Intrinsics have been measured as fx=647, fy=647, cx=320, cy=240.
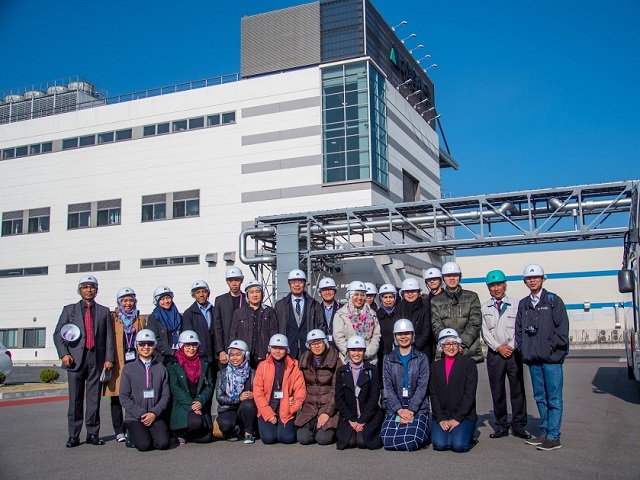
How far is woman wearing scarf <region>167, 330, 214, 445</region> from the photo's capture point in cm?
836

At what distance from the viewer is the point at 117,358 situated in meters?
8.95

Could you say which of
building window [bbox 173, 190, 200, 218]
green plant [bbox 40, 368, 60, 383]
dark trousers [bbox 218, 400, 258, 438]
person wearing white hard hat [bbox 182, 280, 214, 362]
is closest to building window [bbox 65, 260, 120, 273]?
building window [bbox 173, 190, 200, 218]

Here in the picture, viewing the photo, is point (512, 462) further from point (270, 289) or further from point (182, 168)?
point (182, 168)

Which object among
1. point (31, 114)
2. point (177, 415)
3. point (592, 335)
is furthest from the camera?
point (592, 335)

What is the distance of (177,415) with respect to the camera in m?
8.35

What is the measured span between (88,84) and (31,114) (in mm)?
4273

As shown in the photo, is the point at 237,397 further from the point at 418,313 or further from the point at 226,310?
the point at 418,313

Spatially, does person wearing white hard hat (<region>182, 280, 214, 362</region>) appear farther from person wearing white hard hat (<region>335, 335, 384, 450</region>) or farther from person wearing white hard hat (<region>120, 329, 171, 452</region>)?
person wearing white hard hat (<region>335, 335, 384, 450</region>)


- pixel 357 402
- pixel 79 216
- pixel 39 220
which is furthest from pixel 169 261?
pixel 357 402

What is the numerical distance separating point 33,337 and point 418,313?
35.4m

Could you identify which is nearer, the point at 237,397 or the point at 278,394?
the point at 278,394

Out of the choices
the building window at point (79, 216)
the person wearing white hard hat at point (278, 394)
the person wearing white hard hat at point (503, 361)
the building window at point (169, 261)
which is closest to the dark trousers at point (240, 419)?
the person wearing white hard hat at point (278, 394)

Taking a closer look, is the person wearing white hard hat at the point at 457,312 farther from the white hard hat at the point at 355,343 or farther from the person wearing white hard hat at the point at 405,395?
the white hard hat at the point at 355,343

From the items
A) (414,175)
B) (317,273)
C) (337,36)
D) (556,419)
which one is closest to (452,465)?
(556,419)
